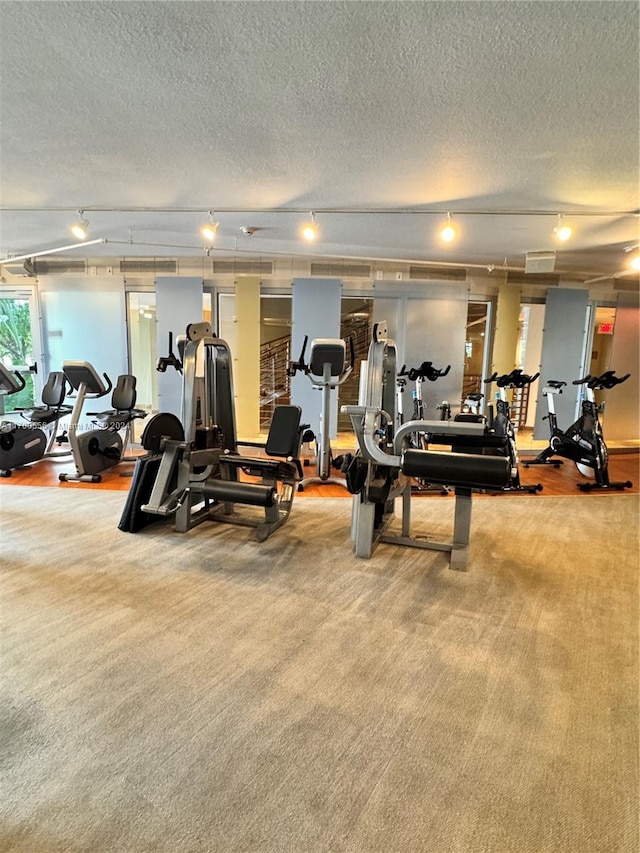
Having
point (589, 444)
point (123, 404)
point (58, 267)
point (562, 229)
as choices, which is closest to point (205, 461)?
point (123, 404)

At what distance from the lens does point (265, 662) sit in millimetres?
1903

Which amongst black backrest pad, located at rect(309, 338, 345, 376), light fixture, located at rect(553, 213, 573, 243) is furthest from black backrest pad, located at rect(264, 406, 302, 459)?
light fixture, located at rect(553, 213, 573, 243)

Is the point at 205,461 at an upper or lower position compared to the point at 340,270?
lower

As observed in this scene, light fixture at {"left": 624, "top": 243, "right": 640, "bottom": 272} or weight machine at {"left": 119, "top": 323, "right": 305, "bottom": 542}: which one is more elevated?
light fixture at {"left": 624, "top": 243, "right": 640, "bottom": 272}

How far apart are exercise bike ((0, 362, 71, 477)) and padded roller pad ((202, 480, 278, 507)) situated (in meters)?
2.86

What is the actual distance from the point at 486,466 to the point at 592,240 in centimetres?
368

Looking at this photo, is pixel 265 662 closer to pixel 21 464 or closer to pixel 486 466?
pixel 486 466

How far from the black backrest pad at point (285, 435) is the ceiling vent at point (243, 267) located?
3.15 metres

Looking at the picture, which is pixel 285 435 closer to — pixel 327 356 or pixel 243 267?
pixel 327 356

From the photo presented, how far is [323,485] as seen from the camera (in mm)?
4703

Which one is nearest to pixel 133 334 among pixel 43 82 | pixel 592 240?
pixel 43 82

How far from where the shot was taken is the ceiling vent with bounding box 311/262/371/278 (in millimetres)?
5996

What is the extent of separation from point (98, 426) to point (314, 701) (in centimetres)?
445

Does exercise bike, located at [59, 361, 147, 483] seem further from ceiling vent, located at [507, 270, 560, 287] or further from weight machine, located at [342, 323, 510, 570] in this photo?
ceiling vent, located at [507, 270, 560, 287]
